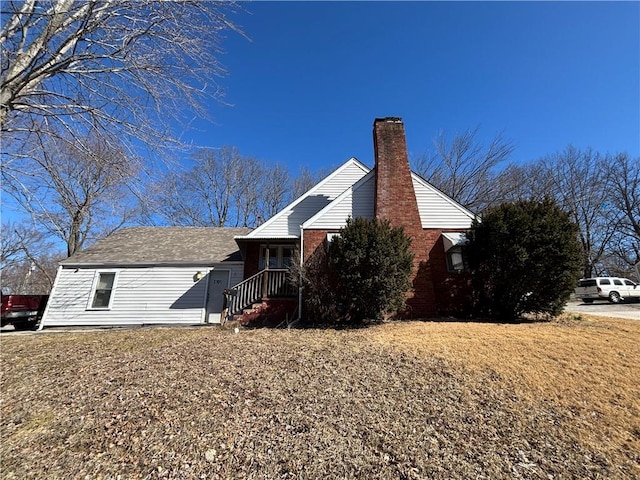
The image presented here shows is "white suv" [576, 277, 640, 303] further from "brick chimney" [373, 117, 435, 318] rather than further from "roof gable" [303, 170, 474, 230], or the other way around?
"brick chimney" [373, 117, 435, 318]

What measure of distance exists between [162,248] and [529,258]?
1589 cm

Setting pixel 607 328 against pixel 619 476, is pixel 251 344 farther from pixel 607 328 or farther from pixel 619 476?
pixel 607 328

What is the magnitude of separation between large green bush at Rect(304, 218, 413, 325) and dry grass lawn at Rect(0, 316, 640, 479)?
2.44 meters

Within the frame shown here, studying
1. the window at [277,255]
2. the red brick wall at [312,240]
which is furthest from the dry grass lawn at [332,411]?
the window at [277,255]

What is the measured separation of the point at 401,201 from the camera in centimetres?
1054

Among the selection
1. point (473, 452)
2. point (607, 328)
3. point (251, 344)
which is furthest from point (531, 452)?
point (607, 328)

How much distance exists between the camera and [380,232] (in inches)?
340

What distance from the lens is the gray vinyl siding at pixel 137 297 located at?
12484mm

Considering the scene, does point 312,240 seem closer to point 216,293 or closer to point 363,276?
point 363,276

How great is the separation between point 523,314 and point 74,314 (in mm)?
18693

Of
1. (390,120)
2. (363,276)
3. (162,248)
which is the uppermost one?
(390,120)

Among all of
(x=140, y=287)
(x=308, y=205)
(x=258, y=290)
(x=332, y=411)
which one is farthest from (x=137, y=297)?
(x=332, y=411)

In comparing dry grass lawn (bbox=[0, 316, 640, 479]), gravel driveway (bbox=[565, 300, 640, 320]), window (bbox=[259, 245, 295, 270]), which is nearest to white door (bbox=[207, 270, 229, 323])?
window (bbox=[259, 245, 295, 270])

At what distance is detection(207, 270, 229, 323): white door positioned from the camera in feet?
41.6
